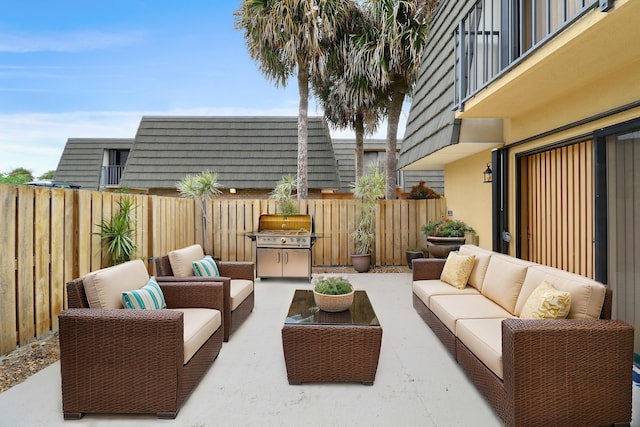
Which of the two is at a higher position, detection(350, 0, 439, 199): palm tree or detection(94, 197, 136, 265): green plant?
detection(350, 0, 439, 199): palm tree

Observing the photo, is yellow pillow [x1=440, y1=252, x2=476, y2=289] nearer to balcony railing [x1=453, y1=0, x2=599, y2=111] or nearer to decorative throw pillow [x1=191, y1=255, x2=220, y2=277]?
balcony railing [x1=453, y1=0, x2=599, y2=111]

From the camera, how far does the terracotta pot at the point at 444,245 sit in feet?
20.3

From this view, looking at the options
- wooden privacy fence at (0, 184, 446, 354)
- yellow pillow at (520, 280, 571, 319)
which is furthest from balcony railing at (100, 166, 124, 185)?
yellow pillow at (520, 280, 571, 319)

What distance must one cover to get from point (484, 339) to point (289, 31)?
23.9 feet

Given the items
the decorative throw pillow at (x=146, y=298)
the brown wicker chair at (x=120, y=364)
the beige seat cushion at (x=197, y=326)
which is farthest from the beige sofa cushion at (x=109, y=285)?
the beige seat cushion at (x=197, y=326)

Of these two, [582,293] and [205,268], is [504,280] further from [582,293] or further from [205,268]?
[205,268]

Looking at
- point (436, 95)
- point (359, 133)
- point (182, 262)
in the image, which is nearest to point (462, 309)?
point (182, 262)

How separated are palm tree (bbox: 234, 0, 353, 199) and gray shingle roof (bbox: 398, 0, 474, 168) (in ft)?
7.44

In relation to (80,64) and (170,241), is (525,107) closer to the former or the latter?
(170,241)

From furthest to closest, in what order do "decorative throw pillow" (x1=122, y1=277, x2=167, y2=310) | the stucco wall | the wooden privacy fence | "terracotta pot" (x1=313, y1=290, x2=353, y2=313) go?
1. the stucco wall
2. "terracotta pot" (x1=313, y1=290, x2=353, y2=313)
3. the wooden privacy fence
4. "decorative throw pillow" (x1=122, y1=277, x2=167, y2=310)

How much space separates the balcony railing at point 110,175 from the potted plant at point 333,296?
15.3 meters

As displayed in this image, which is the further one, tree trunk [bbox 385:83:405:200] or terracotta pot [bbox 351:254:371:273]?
tree trunk [bbox 385:83:405:200]

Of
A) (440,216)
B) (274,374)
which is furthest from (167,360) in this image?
(440,216)

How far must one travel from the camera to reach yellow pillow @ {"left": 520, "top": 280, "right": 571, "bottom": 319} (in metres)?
2.34
